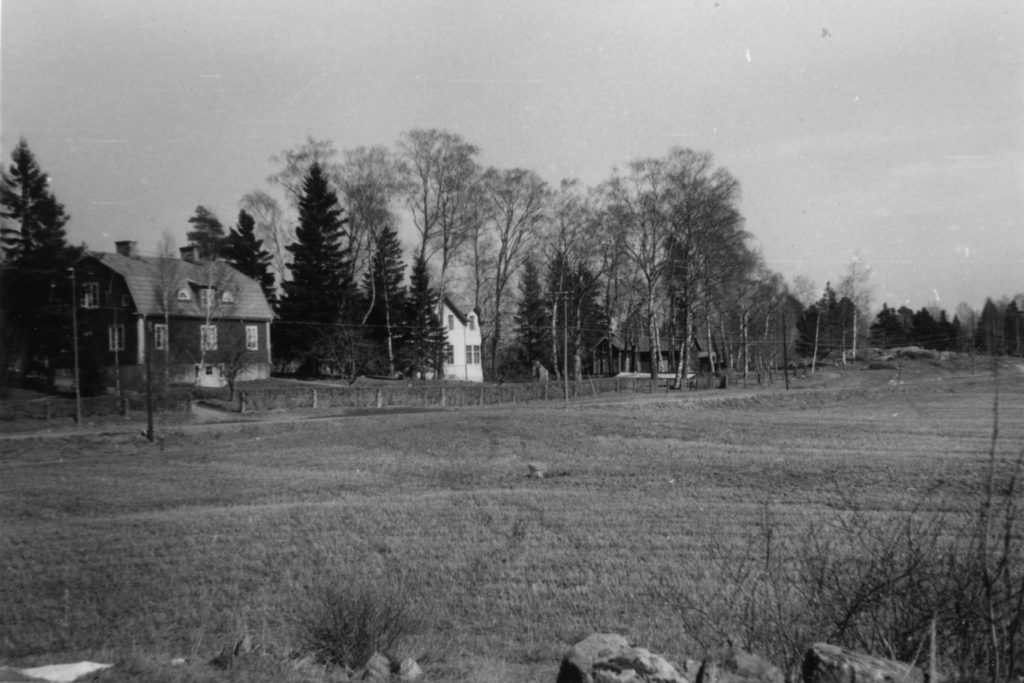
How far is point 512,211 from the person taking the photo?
53.2m

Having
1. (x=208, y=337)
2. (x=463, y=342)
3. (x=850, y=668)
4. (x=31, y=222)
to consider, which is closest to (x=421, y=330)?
(x=463, y=342)

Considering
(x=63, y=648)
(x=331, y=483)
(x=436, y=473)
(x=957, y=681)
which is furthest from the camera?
(x=436, y=473)

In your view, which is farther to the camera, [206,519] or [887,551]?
[206,519]

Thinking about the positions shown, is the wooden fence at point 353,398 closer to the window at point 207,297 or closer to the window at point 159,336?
the window at point 159,336

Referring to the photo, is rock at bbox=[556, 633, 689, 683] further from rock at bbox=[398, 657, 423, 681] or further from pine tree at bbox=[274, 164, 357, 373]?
pine tree at bbox=[274, 164, 357, 373]

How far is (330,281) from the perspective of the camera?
46.6 metres

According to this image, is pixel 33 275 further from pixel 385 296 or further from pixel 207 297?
pixel 385 296

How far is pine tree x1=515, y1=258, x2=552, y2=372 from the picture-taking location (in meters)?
63.1

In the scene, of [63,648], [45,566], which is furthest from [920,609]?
[45,566]

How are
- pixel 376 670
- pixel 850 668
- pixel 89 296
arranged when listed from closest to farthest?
pixel 850 668 → pixel 376 670 → pixel 89 296

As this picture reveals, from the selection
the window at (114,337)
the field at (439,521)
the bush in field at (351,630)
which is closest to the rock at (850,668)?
the field at (439,521)

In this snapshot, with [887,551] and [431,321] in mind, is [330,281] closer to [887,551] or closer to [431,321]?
[431,321]

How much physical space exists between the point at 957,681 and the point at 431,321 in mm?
51340

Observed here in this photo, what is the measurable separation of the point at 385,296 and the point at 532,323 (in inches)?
643
